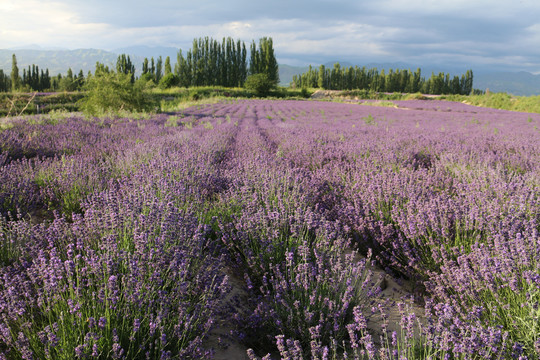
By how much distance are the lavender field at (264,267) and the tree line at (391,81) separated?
187ft

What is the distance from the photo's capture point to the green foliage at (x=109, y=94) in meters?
12.1

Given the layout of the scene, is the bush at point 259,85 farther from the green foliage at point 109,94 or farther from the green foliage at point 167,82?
the green foliage at point 109,94

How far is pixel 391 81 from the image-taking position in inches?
2203

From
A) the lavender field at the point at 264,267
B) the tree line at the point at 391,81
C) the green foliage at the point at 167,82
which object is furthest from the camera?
the tree line at the point at 391,81

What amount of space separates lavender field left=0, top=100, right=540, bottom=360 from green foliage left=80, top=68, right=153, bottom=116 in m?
9.13

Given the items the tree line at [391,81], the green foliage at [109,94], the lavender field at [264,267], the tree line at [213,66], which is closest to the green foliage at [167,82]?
the tree line at [213,66]

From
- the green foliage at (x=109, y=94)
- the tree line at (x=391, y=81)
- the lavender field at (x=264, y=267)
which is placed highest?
the tree line at (x=391, y=81)

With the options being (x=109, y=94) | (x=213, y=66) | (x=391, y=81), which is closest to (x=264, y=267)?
(x=109, y=94)

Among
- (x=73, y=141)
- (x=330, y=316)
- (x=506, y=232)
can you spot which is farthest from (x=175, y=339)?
(x=73, y=141)

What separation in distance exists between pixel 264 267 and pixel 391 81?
2377 inches

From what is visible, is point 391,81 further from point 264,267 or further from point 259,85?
point 264,267

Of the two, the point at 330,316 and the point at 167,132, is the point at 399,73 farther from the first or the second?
the point at 330,316

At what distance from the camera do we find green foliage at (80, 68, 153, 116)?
39.9ft

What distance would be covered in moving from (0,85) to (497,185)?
49611 mm
